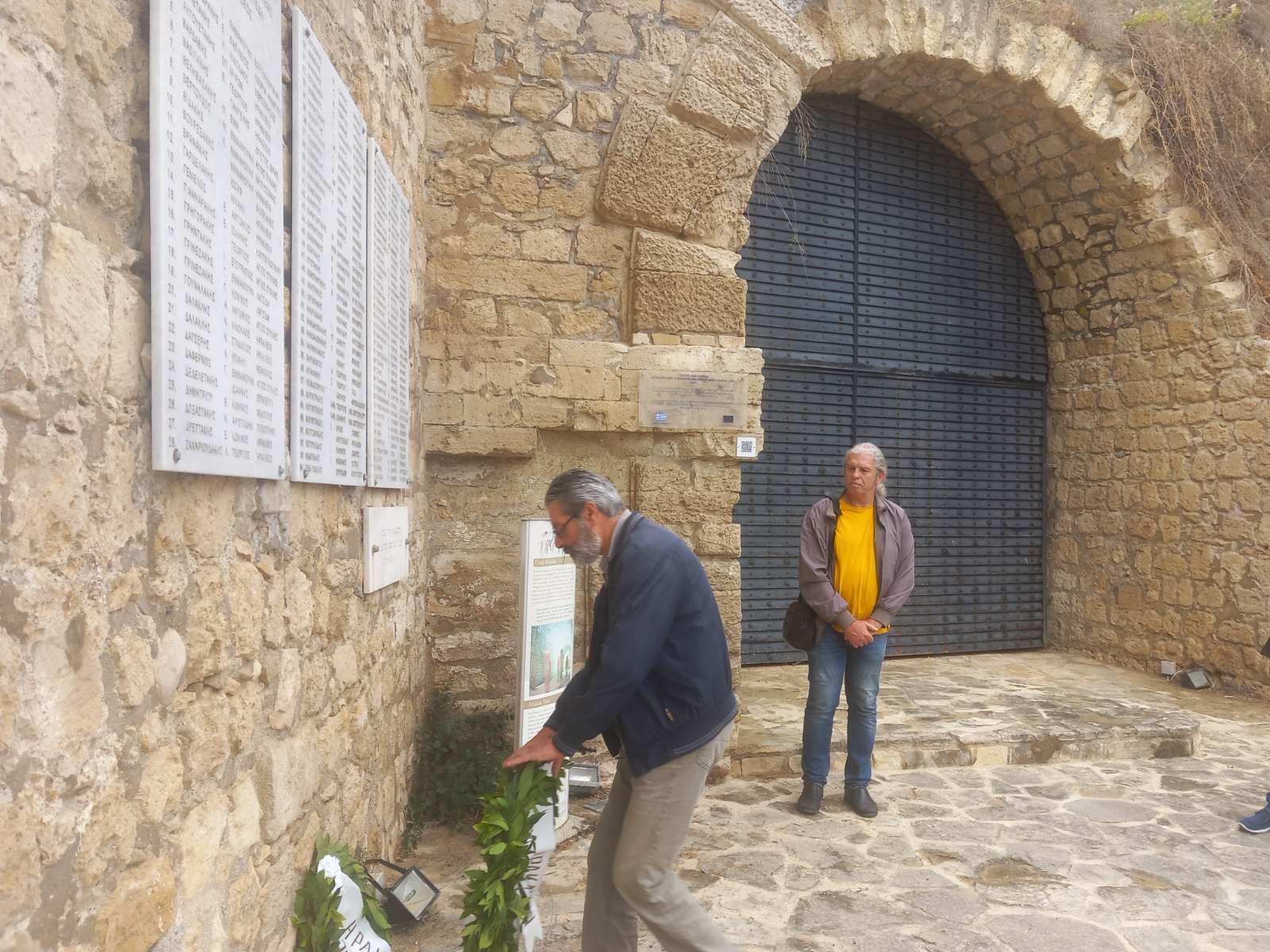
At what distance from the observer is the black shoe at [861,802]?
4.09 m

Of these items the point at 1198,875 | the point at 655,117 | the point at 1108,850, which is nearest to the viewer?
the point at 1198,875

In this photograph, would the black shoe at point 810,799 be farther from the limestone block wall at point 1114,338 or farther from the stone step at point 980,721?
the limestone block wall at point 1114,338

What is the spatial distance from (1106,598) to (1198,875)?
4.42 m

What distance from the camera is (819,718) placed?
13.4ft

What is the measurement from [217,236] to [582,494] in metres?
1.14

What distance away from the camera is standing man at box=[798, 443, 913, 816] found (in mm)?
3998

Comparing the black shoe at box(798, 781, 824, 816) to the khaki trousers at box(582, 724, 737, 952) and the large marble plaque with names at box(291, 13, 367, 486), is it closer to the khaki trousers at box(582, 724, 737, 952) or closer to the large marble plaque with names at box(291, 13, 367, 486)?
the khaki trousers at box(582, 724, 737, 952)

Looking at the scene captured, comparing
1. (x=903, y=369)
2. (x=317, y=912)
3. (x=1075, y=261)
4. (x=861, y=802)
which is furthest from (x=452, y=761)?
(x=1075, y=261)

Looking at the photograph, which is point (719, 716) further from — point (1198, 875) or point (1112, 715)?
point (1112, 715)

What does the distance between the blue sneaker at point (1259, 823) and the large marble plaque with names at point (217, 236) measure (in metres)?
4.44

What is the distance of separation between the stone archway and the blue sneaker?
2987 mm

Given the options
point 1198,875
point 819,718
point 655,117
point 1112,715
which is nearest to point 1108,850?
point 1198,875

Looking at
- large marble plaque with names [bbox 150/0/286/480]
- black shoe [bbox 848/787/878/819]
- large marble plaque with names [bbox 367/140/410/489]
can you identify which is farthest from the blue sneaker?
large marble plaque with names [bbox 150/0/286/480]

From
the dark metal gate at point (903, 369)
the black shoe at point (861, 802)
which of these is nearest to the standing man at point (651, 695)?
the black shoe at point (861, 802)
